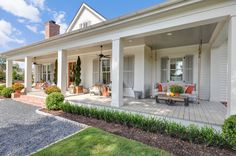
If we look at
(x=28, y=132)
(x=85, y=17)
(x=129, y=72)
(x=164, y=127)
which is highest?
(x=85, y=17)

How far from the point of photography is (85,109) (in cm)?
A: 520

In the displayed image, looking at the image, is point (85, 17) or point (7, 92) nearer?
point (7, 92)

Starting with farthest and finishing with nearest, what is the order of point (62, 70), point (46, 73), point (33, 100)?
point (46, 73), point (33, 100), point (62, 70)

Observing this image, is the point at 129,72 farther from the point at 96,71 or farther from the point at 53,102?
the point at 53,102

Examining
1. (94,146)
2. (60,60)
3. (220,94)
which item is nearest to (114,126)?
(94,146)

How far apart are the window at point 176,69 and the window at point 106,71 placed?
4194 mm

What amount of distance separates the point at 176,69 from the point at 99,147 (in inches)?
293

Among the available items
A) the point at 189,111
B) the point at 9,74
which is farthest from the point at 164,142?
the point at 9,74

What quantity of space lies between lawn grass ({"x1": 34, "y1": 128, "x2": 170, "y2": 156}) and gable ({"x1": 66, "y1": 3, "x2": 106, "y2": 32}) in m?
10.6

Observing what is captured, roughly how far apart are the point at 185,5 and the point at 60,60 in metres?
6.48

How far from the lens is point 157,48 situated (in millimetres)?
9164

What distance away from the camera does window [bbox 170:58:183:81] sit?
884 centimetres

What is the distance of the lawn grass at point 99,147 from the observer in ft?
9.17

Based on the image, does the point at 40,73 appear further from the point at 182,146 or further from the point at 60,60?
the point at 182,146
